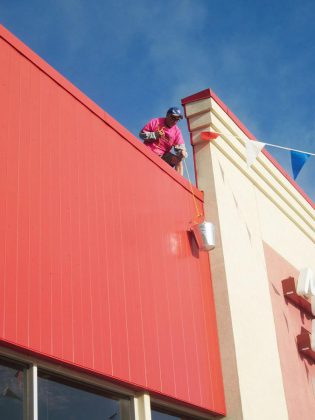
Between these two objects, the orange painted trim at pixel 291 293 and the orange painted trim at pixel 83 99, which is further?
the orange painted trim at pixel 291 293

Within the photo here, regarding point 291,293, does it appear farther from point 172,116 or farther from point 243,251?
point 172,116

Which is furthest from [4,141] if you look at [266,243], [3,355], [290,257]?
[290,257]

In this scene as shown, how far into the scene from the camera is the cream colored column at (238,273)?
8344 millimetres

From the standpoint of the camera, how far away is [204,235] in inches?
340

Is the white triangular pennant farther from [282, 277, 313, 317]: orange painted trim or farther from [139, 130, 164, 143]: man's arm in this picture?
[282, 277, 313, 317]: orange painted trim

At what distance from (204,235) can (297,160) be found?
2.91 meters

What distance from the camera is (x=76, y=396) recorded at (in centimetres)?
622

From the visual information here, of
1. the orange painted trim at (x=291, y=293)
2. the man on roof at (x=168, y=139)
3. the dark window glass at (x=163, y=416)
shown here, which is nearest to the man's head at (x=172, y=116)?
the man on roof at (x=168, y=139)

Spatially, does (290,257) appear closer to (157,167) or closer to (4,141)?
(157,167)

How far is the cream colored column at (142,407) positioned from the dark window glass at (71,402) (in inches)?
8.5

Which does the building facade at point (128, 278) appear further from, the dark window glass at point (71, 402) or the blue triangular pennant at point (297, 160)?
the blue triangular pennant at point (297, 160)

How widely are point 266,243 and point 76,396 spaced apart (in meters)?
5.12

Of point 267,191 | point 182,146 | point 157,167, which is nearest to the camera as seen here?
point 157,167

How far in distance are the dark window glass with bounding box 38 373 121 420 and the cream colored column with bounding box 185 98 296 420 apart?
1.96 m
